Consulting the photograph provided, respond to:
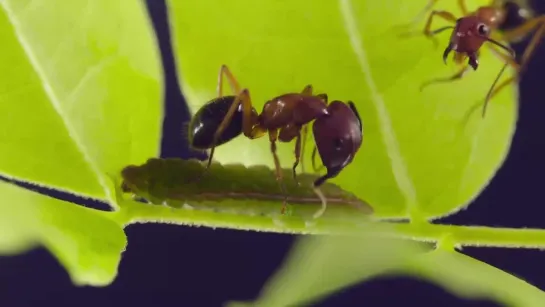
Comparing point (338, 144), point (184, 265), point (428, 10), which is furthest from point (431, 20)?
point (184, 265)

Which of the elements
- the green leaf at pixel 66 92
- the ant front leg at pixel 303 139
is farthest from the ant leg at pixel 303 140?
the green leaf at pixel 66 92

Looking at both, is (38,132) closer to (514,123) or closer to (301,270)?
(301,270)

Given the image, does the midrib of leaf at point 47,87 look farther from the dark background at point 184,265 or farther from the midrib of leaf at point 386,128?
A: the midrib of leaf at point 386,128

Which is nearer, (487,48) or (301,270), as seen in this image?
(301,270)

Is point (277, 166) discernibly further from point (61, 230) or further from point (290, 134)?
point (61, 230)

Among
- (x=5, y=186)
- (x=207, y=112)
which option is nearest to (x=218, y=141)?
(x=207, y=112)

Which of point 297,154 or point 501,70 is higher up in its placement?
point 501,70
